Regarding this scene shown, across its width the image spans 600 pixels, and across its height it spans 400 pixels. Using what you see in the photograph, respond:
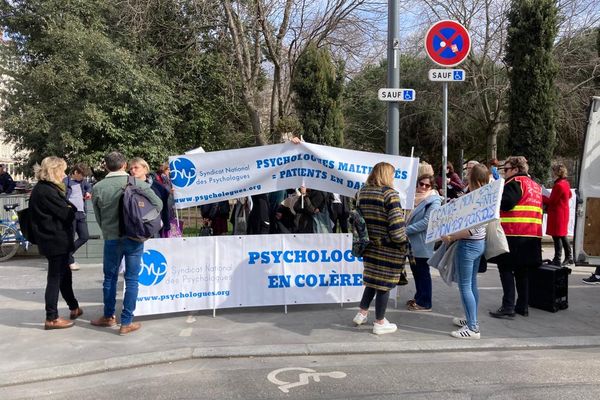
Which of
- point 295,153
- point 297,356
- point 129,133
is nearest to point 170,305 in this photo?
point 297,356

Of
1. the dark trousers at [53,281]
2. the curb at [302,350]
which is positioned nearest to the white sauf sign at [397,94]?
the curb at [302,350]

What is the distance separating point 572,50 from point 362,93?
27.0 ft

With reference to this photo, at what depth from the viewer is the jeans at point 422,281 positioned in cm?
636

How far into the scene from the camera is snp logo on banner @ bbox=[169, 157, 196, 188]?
6277 millimetres

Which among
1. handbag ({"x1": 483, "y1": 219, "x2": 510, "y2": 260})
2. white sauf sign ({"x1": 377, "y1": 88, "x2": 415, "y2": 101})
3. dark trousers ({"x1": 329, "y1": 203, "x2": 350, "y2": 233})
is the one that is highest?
white sauf sign ({"x1": 377, "y1": 88, "x2": 415, "y2": 101})

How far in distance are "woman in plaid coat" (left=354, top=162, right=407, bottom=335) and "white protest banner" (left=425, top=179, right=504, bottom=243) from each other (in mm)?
494

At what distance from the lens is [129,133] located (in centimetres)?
1544

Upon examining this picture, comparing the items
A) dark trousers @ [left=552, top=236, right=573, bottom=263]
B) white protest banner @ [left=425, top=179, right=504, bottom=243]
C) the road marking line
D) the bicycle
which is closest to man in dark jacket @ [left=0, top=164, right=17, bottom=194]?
the bicycle

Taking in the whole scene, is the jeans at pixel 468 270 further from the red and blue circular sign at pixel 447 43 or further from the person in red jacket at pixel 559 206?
the person in red jacket at pixel 559 206

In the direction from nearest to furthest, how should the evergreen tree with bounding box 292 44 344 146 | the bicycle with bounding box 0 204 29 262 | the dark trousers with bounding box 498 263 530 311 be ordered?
the dark trousers with bounding box 498 263 530 311
the bicycle with bounding box 0 204 29 262
the evergreen tree with bounding box 292 44 344 146

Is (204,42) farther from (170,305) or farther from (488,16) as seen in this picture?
(170,305)

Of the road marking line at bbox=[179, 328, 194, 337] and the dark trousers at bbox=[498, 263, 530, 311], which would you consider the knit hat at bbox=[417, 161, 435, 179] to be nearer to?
the dark trousers at bbox=[498, 263, 530, 311]

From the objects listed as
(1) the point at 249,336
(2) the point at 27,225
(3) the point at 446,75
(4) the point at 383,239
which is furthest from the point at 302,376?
(3) the point at 446,75

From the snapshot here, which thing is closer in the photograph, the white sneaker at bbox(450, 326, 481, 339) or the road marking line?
the white sneaker at bbox(450, 326, 481, 339)
